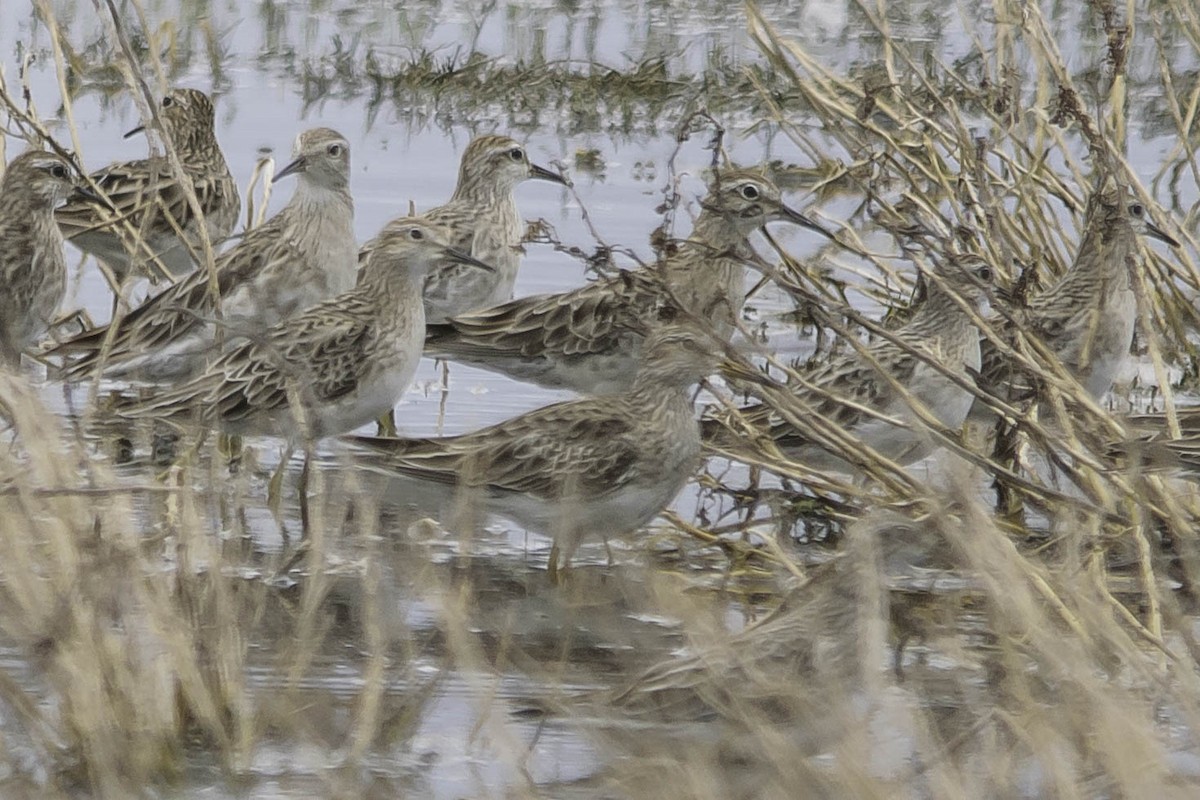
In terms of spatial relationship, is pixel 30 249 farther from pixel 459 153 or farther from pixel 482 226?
pixel 459 153

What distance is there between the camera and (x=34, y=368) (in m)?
8.80

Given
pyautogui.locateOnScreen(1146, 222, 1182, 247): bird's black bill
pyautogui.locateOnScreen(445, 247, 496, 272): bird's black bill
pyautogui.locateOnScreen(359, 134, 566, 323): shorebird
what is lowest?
pyautogui.locateOnScreen(359, 134, 566, 323): shorebird

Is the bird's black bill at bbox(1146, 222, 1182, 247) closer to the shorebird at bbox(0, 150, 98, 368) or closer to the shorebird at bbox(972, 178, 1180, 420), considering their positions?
the shorebird at bbox(972, 178, 1180, 420)

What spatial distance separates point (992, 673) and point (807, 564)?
4.18 feet

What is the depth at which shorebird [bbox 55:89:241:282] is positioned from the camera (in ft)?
29.2

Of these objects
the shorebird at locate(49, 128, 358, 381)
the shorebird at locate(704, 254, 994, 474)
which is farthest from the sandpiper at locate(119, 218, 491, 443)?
the shorebird at locate(704, 254, 994, 474)

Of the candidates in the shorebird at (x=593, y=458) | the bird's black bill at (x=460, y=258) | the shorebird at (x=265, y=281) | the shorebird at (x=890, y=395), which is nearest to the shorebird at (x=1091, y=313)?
the shorebird at (x=890, y=395)

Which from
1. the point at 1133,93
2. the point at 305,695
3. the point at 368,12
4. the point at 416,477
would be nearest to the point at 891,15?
the point at 1133,93

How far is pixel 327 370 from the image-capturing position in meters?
7.24

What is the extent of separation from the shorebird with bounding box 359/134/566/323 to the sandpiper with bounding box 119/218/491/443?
1.25m

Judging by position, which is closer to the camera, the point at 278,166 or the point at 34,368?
the point at 34,368

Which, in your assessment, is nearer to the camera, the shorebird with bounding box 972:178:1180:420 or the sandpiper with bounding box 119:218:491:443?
the sandpiper with bounding box 119:218:491:443

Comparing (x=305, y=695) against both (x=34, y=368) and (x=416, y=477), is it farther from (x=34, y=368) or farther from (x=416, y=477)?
(x=34, y=368)

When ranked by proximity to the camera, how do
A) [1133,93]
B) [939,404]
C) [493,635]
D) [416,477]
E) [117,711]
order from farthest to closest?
1. [1133,93]
2. [939,404]
3. [416,477]
4. [493,635]
5. [117,711]
